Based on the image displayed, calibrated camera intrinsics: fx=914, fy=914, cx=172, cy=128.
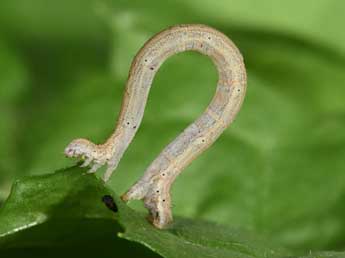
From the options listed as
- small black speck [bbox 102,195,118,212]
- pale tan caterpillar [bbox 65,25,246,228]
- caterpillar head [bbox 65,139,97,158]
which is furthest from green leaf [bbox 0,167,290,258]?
pale tan caterpillar [bbox 65,25,246,228]

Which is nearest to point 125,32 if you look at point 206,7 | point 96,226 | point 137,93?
point 206,7

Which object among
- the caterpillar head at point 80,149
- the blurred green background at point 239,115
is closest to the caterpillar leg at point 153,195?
the caterpillar head at point 80,149

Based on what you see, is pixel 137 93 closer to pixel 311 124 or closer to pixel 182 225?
pixel 182 225

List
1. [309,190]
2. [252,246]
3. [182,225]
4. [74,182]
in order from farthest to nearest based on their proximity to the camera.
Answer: [309,190]
[182,225]
[252,246]
[74,182]

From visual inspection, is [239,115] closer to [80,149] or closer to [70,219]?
[80,149]

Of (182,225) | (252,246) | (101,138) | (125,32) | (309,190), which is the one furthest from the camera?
(125,32)

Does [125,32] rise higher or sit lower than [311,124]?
higher

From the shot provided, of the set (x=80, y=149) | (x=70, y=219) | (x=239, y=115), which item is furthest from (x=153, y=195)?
(x=239, y=115)

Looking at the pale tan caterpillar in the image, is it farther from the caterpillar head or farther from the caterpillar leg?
the caterpillar head
